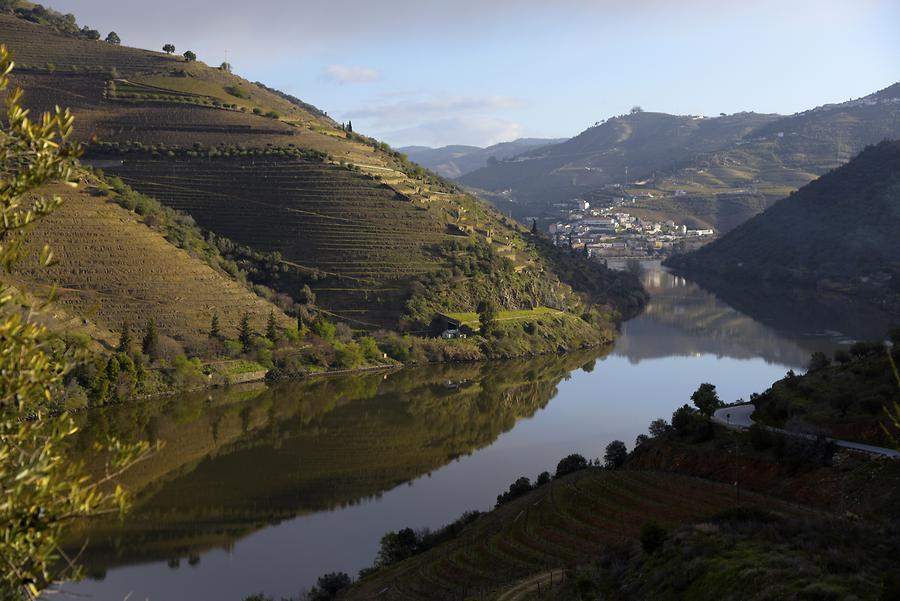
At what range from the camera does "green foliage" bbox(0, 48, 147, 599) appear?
5.28 m

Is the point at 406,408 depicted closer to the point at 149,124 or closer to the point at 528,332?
the point at 528,332

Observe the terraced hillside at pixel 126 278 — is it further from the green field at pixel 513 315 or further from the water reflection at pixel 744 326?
the water reflection at pixel 744 326

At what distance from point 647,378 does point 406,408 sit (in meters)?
15.5

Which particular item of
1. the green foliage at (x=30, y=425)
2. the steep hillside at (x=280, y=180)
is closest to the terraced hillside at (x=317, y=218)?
the steep hillside at (x=280, y=180)

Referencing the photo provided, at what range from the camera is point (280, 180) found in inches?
2525

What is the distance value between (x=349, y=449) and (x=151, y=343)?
14.5 meters

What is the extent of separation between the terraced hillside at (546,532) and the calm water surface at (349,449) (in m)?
3.18

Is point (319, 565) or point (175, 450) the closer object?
point (319, 565)

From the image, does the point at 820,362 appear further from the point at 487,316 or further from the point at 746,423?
the point at 487,316

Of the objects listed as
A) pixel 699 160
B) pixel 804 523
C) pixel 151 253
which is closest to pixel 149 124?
pixel 151 253

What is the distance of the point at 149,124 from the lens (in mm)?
68750

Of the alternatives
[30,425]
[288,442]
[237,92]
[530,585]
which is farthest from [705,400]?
[237,92]

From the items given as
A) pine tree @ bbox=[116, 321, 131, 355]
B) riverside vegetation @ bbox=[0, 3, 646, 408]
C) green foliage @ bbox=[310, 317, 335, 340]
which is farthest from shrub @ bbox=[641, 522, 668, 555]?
green foliage @ bbox=[310, 317, 335, 340]

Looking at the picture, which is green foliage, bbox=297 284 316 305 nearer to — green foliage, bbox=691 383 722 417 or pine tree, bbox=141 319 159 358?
pine tree, bbox=141 319 159 358
